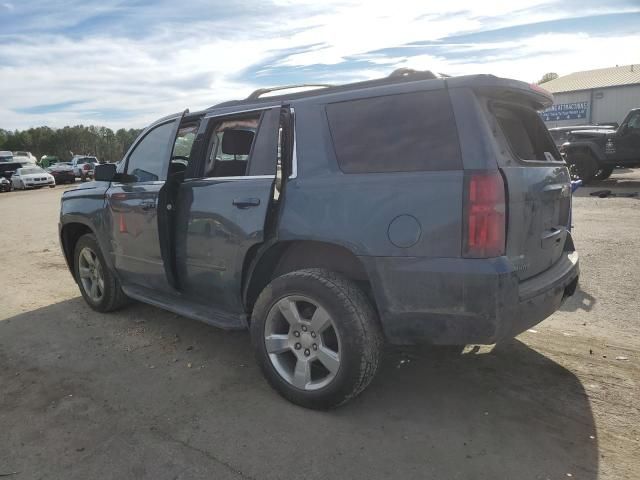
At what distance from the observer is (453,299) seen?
8.59 ft

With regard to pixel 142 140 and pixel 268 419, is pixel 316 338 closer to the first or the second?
pixel 268 419

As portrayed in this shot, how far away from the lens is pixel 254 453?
2689mm

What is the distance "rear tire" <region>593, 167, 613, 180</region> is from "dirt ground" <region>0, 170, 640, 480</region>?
12065 millimetres

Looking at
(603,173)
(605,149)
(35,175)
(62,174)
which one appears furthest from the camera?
(62,174)

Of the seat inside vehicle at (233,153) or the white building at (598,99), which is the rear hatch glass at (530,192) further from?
the white building at (598,99)

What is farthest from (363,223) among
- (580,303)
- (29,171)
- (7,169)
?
(7,169)

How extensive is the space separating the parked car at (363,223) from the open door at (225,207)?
12 mm

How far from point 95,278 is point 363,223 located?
336 cm

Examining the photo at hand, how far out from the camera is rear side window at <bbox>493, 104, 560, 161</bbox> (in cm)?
303

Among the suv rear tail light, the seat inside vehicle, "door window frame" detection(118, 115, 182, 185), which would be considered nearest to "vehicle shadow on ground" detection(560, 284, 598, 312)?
the suv rear tail light

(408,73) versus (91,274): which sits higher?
(408,73)

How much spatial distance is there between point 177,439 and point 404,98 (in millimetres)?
2246

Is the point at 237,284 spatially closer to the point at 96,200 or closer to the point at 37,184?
the point at 96,200

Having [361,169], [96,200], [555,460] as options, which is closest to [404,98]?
[361,169]
